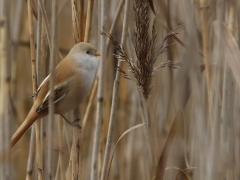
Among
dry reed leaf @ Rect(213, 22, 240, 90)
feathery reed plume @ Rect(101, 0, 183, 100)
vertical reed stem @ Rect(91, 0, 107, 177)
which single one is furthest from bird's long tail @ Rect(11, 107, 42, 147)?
dry reed leaf @ Rect(213, 22, 240, 90)

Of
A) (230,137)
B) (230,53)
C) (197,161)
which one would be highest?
(230,53)

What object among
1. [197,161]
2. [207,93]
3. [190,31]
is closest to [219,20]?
[190,31]

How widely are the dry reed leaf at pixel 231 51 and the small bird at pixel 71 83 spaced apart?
0.87 metres

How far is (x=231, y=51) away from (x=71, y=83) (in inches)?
44.4

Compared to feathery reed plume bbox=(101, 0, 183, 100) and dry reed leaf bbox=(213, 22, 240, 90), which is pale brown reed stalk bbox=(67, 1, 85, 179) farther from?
dry reed leaf bbox=(213, 22, 240, 90)

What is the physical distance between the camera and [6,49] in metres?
1.59

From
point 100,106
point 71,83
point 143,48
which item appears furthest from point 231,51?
point 71,83

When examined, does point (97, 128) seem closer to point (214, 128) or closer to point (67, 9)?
point (214, 128)

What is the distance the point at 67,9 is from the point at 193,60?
185 centimetres

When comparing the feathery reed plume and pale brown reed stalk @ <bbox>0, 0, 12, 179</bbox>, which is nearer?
the feathery reed plume

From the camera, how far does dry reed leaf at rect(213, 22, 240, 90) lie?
126cm

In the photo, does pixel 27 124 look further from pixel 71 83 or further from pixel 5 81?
pixel 5 81

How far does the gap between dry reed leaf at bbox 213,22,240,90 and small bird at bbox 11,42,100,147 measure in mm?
874

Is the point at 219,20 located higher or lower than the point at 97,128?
higher
